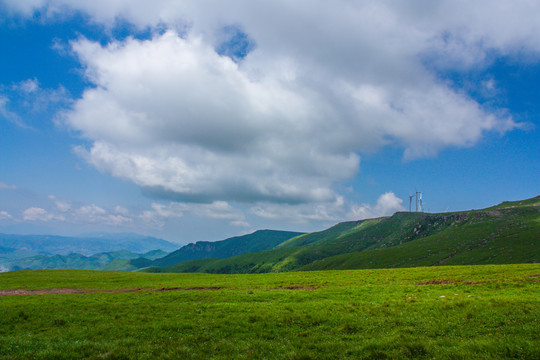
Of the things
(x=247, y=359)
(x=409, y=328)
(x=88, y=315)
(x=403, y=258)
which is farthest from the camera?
(x=403, y=258)

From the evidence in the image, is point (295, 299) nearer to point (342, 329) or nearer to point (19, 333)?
point (342, 329)

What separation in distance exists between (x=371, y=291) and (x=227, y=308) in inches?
738

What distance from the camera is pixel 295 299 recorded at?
30406mm

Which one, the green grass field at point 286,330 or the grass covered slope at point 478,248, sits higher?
the green grass field at point 286,330

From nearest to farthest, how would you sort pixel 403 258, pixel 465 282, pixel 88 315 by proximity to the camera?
pixel 88 315 → pixel 465 282 → pixel 403 258

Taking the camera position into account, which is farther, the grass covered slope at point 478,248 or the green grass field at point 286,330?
the grass covered slope at point 478,248

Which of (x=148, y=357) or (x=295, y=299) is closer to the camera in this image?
(x=148, y=357)

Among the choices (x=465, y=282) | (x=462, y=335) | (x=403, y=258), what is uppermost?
(x=462, y=335)

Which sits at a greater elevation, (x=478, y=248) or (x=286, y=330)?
(x=286, y=330)

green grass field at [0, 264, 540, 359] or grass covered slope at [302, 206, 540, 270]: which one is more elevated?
green grass field at [0, 264, 540, 359]

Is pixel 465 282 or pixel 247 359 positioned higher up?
pixel 247 359

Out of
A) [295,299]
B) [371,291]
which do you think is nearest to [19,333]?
[295,299]

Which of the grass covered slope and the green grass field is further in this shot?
the grass covered slope

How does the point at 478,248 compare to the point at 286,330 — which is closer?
the point at 286,330
